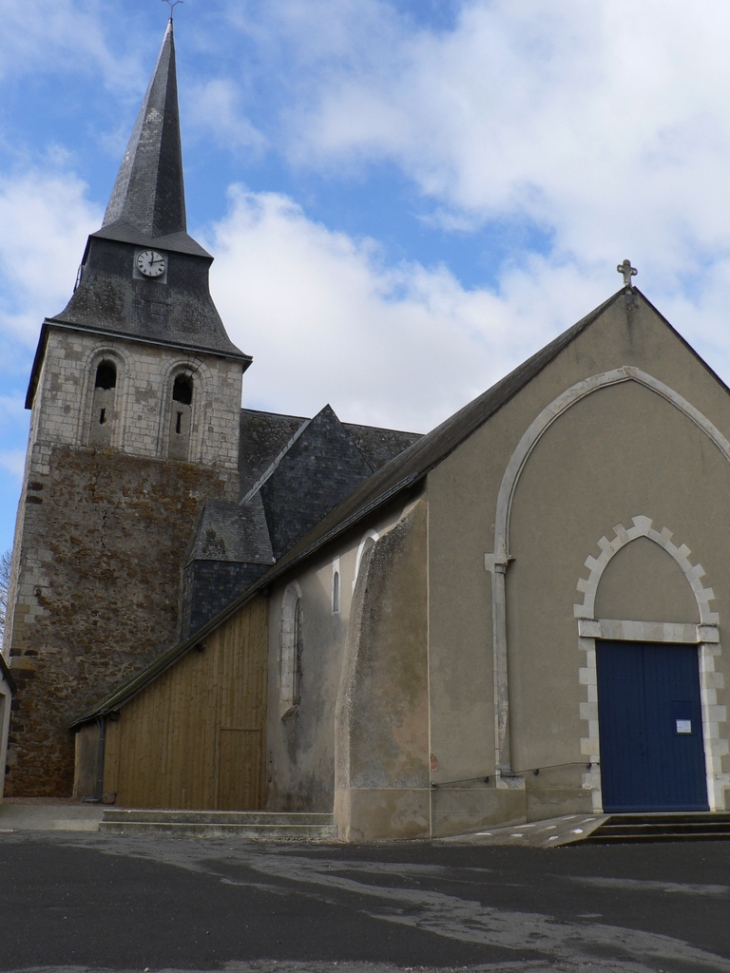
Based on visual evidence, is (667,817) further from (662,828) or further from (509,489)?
(509,489)

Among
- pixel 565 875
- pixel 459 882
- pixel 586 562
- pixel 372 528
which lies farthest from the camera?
pixel 372 528

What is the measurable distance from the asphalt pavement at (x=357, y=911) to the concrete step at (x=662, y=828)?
1.33m

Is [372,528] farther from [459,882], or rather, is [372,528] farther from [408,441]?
[408,441]

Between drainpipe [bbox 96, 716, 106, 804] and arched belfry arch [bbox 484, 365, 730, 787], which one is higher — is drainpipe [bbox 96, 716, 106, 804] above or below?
below

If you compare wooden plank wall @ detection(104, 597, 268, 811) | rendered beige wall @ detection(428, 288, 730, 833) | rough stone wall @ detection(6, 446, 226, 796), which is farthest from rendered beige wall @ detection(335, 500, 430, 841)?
rough stone wall @ detection(6, 446, 226, 796)

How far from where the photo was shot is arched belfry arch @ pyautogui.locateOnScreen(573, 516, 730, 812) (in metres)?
13.6

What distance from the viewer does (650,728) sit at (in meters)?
14.1

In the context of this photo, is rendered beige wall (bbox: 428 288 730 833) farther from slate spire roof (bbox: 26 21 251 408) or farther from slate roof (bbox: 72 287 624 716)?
slate spire roof (bbox: 26 21 251 408)

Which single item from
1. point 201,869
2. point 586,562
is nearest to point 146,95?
point 586,562

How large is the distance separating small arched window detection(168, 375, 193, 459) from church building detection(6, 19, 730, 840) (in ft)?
3.79

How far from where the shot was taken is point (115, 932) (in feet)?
18.5

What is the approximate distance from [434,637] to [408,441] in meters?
15.9

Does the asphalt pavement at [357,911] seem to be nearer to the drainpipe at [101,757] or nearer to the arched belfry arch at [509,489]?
the arched belfry arch at [509,489]

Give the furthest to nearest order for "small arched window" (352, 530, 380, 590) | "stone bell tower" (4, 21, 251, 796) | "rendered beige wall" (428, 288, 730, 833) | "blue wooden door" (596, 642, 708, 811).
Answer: "stone bell tower" (4, 21, 251, 796), "small arched window" (352, 530, 380, 590), "blue wooden door" (596, 642, 708, 811), "rendered beige wall" (428, 288, 730, 833)
